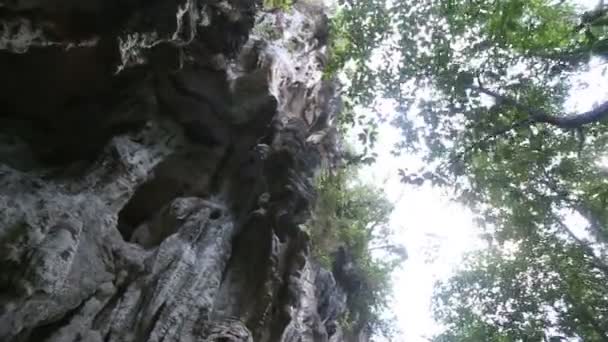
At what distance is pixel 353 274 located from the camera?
17.3m

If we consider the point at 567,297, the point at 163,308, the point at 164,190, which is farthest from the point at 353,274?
the point at 163,308

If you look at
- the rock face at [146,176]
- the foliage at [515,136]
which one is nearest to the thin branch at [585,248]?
the foliage at [515,136]

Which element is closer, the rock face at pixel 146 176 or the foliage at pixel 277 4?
the rock face at pixel 146 176

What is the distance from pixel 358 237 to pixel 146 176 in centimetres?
1053

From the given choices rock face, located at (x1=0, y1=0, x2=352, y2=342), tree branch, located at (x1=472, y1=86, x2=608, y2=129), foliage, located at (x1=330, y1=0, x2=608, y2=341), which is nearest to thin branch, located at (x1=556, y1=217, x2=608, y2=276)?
foliage, located at (x1=330, y1=0, x2=608, y2=341)

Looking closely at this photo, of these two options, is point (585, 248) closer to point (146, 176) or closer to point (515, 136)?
point (515, 136)

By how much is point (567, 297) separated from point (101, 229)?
15.2 metres

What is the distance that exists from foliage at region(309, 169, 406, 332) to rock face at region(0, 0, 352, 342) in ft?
9.87

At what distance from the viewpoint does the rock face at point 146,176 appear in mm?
5613

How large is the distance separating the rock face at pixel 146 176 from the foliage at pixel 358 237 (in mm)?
3009

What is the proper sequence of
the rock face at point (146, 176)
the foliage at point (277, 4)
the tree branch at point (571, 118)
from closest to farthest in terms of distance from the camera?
the rock face at point (146, 176) → the tree branch at point (571, 118) → the foliage at point (277, 4)

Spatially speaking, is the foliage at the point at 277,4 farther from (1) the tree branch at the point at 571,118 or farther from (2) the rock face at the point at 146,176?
(1) the tree branch at the point at 571,118

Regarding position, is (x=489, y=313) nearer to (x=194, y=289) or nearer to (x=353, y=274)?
(x=353, y=274)

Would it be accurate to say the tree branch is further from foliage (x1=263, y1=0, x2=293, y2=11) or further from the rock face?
foliage (x1=263, y1=0, x2=293, y2=11)
